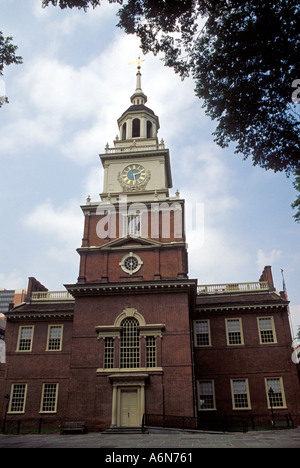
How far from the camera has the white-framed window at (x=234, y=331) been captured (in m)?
30.0

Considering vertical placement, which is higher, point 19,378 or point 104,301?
point 104,301

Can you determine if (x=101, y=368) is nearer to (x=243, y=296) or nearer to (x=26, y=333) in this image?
(x=26, y=333)

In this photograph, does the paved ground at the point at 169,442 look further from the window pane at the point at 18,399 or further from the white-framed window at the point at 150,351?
the window pane at the point at 18,399

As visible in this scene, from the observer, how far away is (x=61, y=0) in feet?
38.2

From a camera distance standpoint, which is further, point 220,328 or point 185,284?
point 220,328

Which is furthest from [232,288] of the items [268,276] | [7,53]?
[7,53]

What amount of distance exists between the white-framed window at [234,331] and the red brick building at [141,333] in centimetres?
8

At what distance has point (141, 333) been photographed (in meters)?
24.5

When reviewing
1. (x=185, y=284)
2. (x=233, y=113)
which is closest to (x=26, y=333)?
(x=185, y=284)

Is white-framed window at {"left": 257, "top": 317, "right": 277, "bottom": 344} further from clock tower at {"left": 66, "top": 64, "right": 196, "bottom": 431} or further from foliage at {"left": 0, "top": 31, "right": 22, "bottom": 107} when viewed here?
foliage at {"left": 0, "top": 31, "right": 22, "bottom": 107}

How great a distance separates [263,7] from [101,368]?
2012 cm

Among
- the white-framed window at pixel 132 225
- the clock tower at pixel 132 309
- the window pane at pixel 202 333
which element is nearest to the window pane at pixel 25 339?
the clock tower at pixel 132 309

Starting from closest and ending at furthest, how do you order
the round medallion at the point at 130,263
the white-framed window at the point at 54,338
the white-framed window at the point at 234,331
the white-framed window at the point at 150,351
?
the white-framed window at the point at 150,351, the round medallion at the point at 130,263, the white-framed window at the point at 234,331, the white-framed window at the point at 54,338

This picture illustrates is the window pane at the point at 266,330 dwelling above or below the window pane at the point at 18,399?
above
